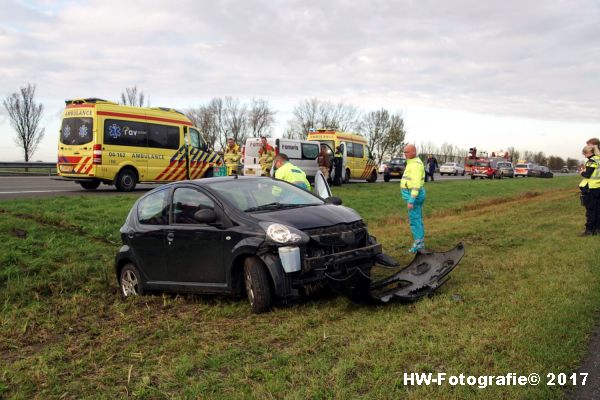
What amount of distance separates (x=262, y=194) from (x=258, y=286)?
1.34 meters

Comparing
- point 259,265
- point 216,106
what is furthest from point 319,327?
point 216,106

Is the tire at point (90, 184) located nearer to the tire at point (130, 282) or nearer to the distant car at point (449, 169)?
the tire at point (130, 282)

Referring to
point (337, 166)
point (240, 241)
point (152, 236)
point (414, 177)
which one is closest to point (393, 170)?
point (337, 166)

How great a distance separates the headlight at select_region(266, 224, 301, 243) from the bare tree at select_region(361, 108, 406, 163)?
72097mm

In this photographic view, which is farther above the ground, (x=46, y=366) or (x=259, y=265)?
(x=259, y=265)

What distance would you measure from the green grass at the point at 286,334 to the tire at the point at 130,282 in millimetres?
194

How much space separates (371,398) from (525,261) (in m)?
4.46

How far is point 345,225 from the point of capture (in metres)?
5.55

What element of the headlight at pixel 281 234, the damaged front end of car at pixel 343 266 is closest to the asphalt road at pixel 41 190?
the headlight at pixel 281 234

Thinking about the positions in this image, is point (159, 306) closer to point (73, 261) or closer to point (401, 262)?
point (73, 261)

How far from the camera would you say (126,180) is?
1675cm

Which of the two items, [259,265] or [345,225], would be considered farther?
[345,225]

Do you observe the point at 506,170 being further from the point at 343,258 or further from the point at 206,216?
the point at 206,216

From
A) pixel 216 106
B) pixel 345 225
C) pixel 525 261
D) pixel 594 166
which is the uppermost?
pixel 216 106
